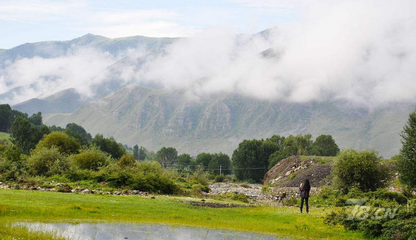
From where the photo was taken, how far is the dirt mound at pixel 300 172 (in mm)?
90300

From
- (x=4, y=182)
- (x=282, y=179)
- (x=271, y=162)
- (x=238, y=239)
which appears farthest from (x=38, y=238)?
(x=271, y=162)

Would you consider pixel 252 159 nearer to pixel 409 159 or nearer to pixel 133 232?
pixel 409 159

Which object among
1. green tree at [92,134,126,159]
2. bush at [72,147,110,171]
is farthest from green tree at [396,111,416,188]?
green tree at [92,134,126,159]

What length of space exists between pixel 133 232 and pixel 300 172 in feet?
251

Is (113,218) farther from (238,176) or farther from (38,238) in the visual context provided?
(238,176)

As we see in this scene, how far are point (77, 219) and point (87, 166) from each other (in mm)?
43455

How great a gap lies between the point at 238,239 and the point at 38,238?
9885mm

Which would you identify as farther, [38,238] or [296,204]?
[296,204]

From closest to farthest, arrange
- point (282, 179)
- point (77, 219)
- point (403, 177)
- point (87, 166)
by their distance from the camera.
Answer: point (77, 219), point (403, 177), point (87, 166), point (282, 179)

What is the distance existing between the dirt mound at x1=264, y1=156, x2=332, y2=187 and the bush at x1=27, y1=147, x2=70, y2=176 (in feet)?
137

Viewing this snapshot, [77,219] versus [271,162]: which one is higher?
[271,162]

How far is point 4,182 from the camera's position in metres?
56.1

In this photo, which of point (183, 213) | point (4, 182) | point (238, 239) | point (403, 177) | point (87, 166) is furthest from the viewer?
point (87, 166)

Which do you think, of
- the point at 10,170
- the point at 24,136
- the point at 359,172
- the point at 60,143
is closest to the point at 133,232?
the point at 359,172
